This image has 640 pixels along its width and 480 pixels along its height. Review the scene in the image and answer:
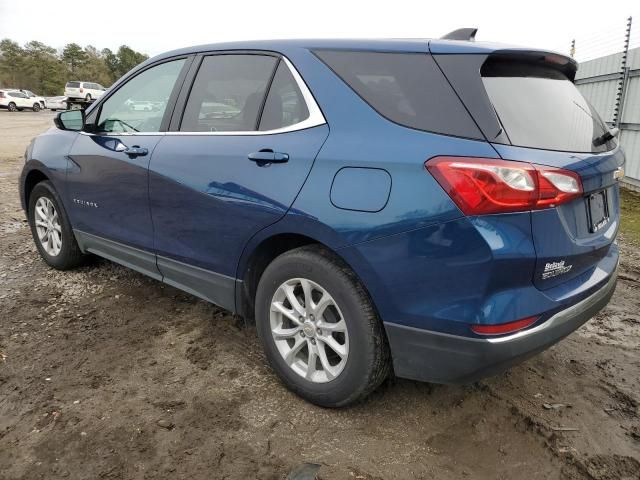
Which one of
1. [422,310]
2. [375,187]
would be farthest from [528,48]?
[422,310]

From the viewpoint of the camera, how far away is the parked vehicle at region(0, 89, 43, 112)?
36875 millimetres

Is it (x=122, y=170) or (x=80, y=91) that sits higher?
(x=122, y=170)

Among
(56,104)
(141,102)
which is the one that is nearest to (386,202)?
(141,102)

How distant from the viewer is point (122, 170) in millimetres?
3420

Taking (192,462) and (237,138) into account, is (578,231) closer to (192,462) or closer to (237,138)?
(237,138)

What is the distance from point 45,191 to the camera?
439 centimetres

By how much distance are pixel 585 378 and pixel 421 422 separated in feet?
3.60

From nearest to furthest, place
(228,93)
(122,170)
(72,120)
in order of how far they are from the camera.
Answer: (228,93), (122,170), (72,120)

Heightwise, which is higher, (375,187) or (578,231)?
(375,187)

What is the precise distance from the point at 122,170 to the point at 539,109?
8.34 ft

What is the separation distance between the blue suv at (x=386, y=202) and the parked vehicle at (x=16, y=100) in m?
40.9

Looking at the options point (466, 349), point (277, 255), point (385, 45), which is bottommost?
point (466, 349)

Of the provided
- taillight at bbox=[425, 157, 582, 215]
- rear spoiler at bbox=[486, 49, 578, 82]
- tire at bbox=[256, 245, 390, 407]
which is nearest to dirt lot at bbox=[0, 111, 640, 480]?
tire at bbox=[256, 245, 390, 407]

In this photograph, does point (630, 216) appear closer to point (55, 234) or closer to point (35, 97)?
point (55, 234)
